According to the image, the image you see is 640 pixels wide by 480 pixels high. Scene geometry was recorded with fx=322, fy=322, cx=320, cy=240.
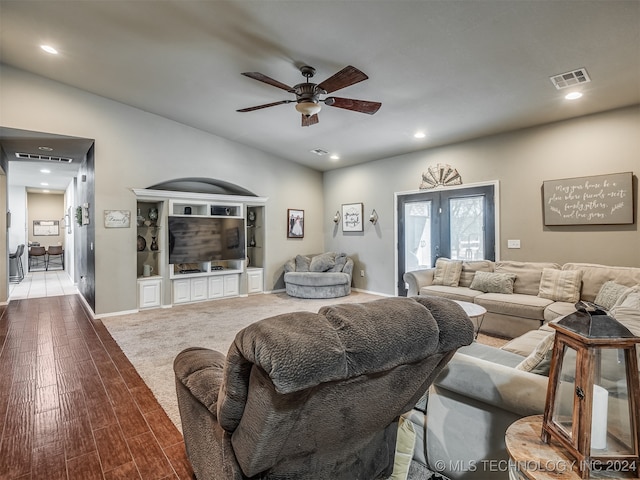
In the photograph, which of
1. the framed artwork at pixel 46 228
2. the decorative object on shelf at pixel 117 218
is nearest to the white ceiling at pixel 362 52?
the decorative object on shelf at pixel 117 218

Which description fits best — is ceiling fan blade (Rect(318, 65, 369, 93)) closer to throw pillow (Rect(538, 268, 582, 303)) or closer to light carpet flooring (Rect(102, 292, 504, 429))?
light carpet flooring (Rect(102, 292, 504, 429))

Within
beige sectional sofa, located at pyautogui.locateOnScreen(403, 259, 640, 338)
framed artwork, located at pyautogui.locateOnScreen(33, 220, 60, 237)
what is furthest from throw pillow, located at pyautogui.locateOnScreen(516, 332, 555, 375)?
framed artwork, located at pyautogui.locateOnScreen(33, 220, 60, 237)

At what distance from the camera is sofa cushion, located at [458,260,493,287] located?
197 inches

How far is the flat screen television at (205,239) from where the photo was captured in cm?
606

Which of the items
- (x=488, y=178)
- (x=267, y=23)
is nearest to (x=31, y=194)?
(x=267, y=23)

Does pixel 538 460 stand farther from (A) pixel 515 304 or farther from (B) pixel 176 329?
(B) pixel 176 329

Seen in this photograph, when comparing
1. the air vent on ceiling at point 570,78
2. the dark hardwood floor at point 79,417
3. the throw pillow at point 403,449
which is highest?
the air vent on ceiling at point 570,78

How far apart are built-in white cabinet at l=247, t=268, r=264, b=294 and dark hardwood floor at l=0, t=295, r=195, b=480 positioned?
3.24m

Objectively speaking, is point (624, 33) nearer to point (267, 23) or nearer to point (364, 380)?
point (267, 23)

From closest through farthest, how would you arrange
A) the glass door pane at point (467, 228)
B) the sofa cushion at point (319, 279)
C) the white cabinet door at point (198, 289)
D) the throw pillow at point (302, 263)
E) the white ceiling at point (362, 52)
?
the white ceiling at point (362, 52) < the glass door pane at point (467, 228) < the white cabinet door at point (198, 289) < the sofa cushion at point (319, 279) < the throw pillow at point (302, 263)

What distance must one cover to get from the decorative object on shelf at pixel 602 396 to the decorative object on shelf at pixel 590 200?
14.0 feet

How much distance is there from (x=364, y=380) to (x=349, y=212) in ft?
21.9

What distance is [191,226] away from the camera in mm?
6266

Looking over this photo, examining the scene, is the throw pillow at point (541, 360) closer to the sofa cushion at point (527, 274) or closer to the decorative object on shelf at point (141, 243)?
the sofa cushion at point (527, 274)
